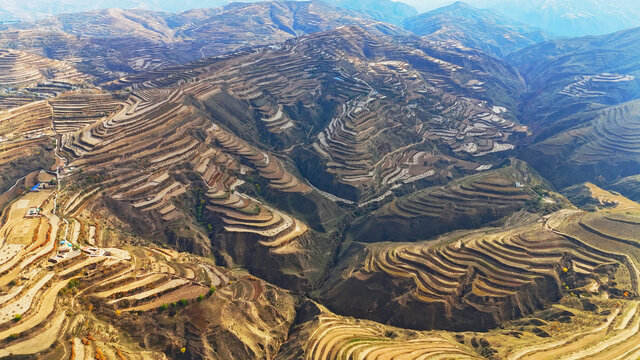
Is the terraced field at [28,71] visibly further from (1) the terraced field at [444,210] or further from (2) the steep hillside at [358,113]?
(1) the terraced field at [444,210]

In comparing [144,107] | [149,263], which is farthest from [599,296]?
[144,107]

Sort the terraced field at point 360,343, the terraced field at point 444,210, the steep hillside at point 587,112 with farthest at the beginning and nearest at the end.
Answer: the steep hillside at point 587,112 < the terraced field at point 444,210 < the terraced field at point 360,343

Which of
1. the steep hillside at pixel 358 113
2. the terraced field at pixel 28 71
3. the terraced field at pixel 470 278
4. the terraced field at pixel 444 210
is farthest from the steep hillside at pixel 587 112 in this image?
the terraced field at pixel 28 71

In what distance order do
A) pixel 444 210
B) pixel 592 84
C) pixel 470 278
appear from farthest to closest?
pixel 592 84
pixel 444 210
pixel 470 278

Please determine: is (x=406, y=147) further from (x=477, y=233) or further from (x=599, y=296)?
(x=599, y=296)

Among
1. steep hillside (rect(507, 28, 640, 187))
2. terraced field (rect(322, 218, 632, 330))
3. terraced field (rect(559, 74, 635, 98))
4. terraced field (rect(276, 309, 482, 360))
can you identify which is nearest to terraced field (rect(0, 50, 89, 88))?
terraced field (rect(276, 309, 482, 360))

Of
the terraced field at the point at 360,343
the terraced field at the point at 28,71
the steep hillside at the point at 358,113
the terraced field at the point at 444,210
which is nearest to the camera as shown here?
the terraced field at the point at 360,343

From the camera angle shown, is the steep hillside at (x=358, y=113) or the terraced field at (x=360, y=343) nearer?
the terraced field at (x=360, y=343)

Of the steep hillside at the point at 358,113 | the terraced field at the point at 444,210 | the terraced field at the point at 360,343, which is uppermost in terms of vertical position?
the steep hillside at the point at 358,113

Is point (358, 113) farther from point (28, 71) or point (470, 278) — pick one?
point (28, 71)

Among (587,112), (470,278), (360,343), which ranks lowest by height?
(360,343)

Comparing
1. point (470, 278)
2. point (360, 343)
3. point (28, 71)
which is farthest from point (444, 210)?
point (28, 71)
